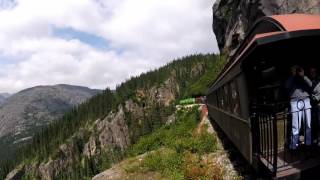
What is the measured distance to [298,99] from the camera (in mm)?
8984

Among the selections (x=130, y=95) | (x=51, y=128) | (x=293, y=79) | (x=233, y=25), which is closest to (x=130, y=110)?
(x=130, y=95)

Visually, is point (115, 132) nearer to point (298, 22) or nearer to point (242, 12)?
point (242, 12)

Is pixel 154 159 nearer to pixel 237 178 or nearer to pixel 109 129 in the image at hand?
pixel 237 178

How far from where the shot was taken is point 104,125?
15488cm

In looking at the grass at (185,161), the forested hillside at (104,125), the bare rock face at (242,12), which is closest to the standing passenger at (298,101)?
the grass at (185,161)

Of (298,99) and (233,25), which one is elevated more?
(233,25)

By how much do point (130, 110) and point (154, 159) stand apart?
14198 centimetres

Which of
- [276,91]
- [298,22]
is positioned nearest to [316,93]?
[276,91]

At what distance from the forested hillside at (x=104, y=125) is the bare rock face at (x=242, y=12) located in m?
69.9

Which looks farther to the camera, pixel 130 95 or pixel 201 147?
pixel 130 95

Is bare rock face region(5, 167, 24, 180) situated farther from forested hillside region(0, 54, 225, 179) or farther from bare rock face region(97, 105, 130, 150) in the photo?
bare rock face region(97, 105, 130, 150)

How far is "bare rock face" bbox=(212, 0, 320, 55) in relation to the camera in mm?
32375

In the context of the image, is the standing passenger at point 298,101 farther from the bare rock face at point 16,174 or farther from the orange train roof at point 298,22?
the bare rock face at point 16,174

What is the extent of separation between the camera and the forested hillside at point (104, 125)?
14750 cm
